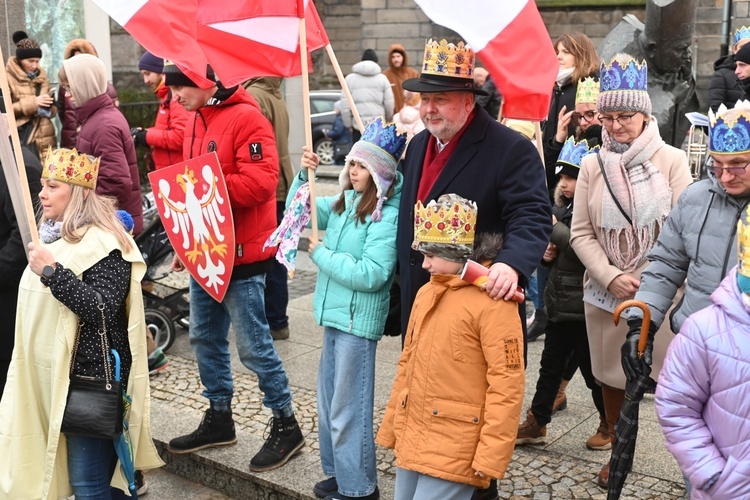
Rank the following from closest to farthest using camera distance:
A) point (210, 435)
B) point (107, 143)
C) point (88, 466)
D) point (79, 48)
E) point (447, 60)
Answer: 1. point (447, 60)
2. point (88, 466)
3. point (210, 435)
4. point (107, 143)
5. point (79, 48)

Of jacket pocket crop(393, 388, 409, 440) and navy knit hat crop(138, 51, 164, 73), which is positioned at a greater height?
navy knit hat crop(138, 51, 164, 73)

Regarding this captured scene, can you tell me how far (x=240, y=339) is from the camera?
15.8 feet

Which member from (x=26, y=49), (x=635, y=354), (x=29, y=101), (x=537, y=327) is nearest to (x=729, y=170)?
(x=635, y=354)

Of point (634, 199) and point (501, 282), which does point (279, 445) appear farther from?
point (634, 199)

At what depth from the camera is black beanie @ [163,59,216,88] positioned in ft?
15.3

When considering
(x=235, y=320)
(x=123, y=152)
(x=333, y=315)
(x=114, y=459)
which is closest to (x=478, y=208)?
(x=333, y=315)

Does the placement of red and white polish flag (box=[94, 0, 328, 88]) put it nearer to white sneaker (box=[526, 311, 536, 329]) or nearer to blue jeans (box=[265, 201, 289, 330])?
blue jeans (box=[265, 201, 289, 330])

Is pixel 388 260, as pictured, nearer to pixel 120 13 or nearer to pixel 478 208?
pixel 478 208

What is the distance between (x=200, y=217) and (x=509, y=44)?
1.79 m

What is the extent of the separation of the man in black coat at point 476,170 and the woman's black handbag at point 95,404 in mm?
1291

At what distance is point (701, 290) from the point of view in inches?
137

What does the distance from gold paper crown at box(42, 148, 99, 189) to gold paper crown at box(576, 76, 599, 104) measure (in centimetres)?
276

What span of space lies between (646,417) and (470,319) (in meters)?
2.21

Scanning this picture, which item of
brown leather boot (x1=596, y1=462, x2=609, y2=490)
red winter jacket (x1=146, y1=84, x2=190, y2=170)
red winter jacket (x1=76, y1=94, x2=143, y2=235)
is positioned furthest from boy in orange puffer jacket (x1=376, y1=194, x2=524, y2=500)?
red winter jacket (x1=146, y1=84, x2=190, y2=170)
